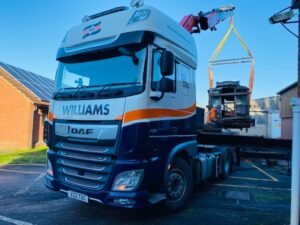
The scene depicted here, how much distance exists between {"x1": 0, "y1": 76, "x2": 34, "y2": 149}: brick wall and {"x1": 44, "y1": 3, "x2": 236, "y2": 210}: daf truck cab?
15.2 meters

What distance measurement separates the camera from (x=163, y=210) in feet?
18.8

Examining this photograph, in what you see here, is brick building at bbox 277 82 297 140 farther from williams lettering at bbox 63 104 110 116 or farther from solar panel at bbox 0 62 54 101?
williams lettering at bbox 63 104 110 116

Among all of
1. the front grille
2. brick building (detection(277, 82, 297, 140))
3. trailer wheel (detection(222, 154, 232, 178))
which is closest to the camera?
the front grille

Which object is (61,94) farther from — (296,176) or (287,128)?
(287,128)

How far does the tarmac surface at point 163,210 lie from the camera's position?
17.7 feet

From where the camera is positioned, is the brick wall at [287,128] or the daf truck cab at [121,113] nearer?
the daf truck cab at [121,113]

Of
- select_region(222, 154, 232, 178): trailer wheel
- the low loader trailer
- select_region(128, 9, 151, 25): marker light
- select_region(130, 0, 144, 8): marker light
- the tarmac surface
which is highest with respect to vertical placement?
select_region(130, 0, 144, 8): marker light


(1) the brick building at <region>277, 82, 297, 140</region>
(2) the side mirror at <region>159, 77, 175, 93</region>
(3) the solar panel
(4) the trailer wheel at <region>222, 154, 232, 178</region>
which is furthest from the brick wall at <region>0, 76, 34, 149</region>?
(1) the brick building at <region>277, 82, 297, 140</region>

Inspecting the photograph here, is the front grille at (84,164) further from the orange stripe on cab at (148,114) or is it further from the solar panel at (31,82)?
the solar panel at (31,82)

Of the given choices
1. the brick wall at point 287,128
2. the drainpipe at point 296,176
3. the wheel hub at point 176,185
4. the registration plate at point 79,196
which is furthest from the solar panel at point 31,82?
the drainpipe at point 296,176

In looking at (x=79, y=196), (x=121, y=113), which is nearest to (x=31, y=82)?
(x=79, y=196)

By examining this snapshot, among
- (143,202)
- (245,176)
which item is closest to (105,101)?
(143,202)

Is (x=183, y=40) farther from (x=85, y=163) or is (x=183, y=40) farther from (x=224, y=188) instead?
(x=224, y=188)

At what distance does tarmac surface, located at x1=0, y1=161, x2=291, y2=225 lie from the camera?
5406 millimetres
